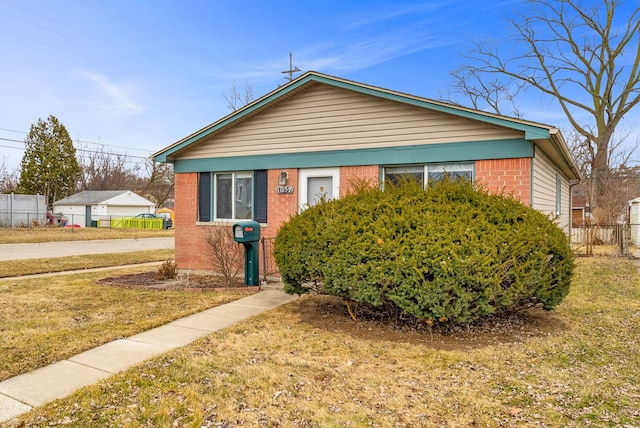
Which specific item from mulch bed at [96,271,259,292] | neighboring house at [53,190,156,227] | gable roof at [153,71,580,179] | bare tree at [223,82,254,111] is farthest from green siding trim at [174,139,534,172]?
neighboring house at [53,190,156,227]

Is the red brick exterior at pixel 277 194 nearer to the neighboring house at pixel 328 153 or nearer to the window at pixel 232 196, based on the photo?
the neighboring house at pixel 328 153

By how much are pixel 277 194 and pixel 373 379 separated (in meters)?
6.31

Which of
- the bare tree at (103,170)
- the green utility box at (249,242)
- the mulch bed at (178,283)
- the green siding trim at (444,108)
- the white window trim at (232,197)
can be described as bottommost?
the mulch bed at (178,283)

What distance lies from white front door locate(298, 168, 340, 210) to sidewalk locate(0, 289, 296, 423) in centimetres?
344

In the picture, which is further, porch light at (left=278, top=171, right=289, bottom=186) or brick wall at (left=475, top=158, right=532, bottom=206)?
porch light at (left=278, top=171, right=289, bottom=186)

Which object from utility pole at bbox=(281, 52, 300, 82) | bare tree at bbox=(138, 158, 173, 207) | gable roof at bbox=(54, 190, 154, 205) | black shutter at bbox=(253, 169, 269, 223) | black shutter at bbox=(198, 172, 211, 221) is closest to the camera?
black shutter at bbox=(253, 169, 269, 223)

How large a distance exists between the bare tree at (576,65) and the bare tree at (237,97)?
14.7m

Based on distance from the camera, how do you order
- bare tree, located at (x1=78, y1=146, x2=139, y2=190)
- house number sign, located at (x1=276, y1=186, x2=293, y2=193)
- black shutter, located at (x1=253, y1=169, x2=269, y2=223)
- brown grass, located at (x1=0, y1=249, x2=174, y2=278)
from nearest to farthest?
house number sign, located at (x1=276, y1=186, x2=293, y2=193) → black shutter, located at (x1=253, y1=169, x2=269, y2=223) → brown grass, located at (x1=0, y1=249, x2=174, y2=278) → bare tree, located at (x1=78, y1=146, x2=139, y2=190)

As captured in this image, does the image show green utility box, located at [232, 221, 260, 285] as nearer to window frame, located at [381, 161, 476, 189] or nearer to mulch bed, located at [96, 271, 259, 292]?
mulch bed, located at [96, 271, 259, 292]

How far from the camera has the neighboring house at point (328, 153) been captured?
7746 mm

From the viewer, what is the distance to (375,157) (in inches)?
347

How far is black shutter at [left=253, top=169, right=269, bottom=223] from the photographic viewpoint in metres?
9.92

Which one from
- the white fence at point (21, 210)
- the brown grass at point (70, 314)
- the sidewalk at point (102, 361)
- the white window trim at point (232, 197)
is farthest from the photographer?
the white fence at point (21, 210)

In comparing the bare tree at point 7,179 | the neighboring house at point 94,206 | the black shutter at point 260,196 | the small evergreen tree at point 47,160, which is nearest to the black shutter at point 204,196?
the black shutter at point 260,196
